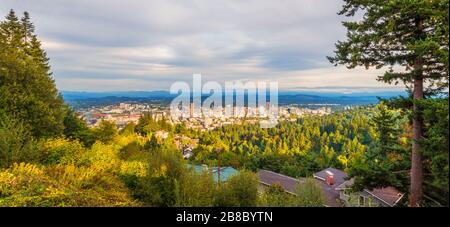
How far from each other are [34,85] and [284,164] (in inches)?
1324

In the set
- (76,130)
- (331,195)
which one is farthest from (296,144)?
(76,130)

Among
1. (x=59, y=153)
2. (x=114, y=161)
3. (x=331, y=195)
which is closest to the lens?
(x=59, y=153)

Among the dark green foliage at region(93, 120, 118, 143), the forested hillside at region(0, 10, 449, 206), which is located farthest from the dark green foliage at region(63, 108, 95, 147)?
the dark green foliage at region(93, 120, 118, 143)

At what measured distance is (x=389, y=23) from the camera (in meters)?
6.27

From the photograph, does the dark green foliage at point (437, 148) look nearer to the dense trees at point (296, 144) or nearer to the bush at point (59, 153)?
the bush at point (59, 153)

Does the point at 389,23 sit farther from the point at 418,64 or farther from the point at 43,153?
the point at 43,153

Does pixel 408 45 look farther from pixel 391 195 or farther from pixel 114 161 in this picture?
pixel 114 161

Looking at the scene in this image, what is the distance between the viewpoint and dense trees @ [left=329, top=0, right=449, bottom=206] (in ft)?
19.0

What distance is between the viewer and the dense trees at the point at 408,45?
5.78 m

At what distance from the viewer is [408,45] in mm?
6027

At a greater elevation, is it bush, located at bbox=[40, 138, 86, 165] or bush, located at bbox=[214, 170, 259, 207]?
bush, located at bbox=[40, 138, 86, 165]

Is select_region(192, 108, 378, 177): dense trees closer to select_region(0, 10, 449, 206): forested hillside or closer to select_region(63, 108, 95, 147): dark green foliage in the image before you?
select_region(63, 108, 95, 147): dark green foliage
